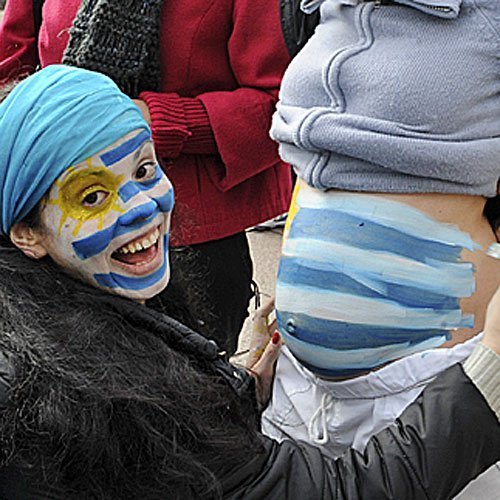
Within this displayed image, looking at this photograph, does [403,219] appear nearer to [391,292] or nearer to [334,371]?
[391,292]

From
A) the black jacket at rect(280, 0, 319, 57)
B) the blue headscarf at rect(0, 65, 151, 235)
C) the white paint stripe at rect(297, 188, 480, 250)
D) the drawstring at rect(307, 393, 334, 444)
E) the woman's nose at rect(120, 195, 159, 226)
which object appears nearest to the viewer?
the blue headscarf at rect(0, 65, 151, 235)

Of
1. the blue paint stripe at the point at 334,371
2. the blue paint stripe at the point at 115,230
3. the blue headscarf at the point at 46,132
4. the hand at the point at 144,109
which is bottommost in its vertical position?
the blue paint stripe at the point at 334,371

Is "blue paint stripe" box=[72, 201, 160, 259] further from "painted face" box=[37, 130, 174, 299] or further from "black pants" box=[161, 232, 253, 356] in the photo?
"black pants" box=[161, 232, 253, 356]

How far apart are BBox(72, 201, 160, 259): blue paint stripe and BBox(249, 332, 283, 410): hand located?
549 millimetres

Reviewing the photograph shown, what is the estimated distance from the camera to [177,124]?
2.09m

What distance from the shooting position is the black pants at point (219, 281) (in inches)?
84.6

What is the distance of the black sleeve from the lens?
1429mm

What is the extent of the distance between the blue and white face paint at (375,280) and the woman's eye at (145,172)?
367mm

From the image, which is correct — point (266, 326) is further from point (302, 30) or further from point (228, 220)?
point (302, 30)

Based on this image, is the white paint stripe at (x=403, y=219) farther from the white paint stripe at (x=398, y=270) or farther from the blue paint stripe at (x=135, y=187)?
Result: the blue paint stripe at (x=135, y=187)

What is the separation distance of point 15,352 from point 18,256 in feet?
0.95

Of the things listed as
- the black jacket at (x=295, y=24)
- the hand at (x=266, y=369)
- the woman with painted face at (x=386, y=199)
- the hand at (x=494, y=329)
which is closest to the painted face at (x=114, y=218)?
the woman with painted face at (x=386, y=199)

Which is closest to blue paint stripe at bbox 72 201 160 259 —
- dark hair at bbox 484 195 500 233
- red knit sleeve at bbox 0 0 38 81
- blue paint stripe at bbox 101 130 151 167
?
blue paint stripe at bbox 101 130 151 167

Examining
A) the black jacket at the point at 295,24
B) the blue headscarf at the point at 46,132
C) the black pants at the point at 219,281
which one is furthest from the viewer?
the black pants at the point at 219,281
